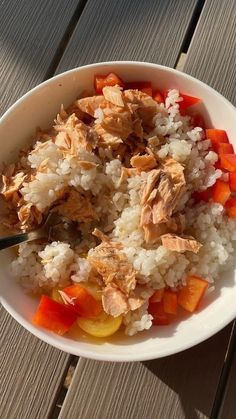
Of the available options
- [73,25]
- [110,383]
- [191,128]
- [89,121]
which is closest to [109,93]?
[89,121]

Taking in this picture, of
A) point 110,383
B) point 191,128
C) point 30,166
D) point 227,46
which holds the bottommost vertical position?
point 110,383

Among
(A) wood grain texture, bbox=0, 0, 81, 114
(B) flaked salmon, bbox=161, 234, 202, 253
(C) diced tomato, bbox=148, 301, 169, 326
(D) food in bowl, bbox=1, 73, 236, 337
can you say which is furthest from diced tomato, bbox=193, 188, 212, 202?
(A) wood grain texture, bbox=0, 0, 81, 114

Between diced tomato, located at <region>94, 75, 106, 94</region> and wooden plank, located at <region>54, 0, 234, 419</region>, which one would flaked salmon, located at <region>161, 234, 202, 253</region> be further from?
diced tomato, located at <region>94, 75, 106, 94</region>

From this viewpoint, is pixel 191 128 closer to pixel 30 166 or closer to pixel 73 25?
pixel 30 166

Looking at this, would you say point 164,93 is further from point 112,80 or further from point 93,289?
point 93,289

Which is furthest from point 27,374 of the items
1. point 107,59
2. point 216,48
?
point 216,48

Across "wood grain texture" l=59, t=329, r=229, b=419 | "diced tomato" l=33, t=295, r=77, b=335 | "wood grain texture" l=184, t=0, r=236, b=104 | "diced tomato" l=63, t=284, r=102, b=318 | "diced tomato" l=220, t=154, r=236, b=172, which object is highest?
"wood grain texture" l=184, t=0, r=236, b=104
